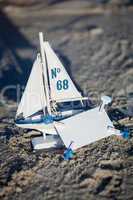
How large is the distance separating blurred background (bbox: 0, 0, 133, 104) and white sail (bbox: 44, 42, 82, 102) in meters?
1.75

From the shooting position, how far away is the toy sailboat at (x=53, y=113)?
20.4ft

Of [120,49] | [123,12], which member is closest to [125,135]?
[120,49]

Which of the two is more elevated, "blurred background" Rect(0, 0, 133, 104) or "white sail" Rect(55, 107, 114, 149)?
"blurred background" Rect(0, 0, 133, 104)

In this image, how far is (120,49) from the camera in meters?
9.90

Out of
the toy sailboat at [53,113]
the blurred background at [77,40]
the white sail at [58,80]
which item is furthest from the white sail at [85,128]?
the blurred background at [77,40]

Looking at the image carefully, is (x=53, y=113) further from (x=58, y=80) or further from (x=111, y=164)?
(x=111, y=164)

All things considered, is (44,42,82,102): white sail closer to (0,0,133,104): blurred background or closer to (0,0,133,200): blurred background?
(0,0,133,200): blurred background

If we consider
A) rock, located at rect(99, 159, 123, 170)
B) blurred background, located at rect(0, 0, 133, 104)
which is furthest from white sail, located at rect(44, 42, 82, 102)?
blurred background, located at rect(0, 0, 133, 104)

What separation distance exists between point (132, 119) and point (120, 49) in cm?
314

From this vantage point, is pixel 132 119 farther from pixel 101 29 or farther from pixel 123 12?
pixel 123 12

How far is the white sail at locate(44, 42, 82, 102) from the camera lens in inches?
243

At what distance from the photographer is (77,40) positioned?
10.6m

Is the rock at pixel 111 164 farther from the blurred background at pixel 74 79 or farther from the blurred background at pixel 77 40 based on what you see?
the blurred background at pixel 77 40

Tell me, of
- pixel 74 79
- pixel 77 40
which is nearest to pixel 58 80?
pixel 74 79
